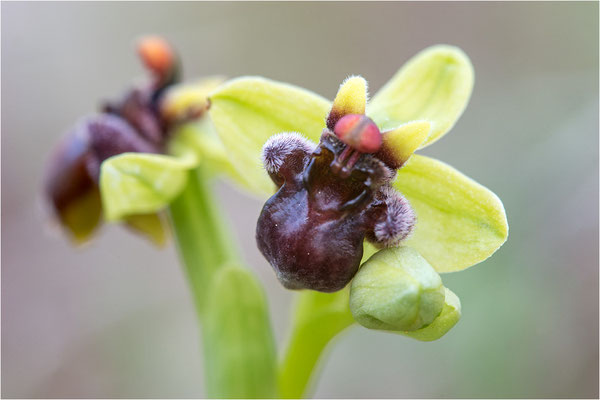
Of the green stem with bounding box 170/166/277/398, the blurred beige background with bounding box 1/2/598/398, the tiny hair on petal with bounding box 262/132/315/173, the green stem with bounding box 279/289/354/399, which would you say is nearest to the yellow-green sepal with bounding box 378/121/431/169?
the tiny hair on petal with bounding box 262/132/315/173

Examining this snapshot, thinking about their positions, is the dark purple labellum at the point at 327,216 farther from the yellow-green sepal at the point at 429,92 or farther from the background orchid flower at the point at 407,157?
the yellow-green sepal at the point at 429,92

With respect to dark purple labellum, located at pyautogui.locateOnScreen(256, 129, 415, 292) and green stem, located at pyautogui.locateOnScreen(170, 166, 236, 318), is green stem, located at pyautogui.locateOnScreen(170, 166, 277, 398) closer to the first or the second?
green stem, located at pyautogui.locateOnScreen(170, 166, 236, 318)

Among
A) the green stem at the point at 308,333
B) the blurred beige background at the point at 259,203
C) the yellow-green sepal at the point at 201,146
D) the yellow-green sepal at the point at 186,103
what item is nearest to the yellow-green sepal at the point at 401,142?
the green stem at the point at 308,333

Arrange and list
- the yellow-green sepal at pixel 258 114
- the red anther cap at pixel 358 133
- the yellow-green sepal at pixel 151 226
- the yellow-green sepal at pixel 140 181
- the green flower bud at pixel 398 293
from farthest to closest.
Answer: the yellow-green sepal at pixel 151 226 < the yellow-green sepal at pixel 140 181 < the yellow-green sepal at pixel 258 114 < the red anther cap at pixel 358 133 < the green flower bud at pixel 398 293

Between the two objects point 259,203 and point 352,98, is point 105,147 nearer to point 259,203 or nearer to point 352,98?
point 352,98

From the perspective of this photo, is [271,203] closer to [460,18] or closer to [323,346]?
[323,346]

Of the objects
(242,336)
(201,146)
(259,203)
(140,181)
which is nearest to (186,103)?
(201,146)
